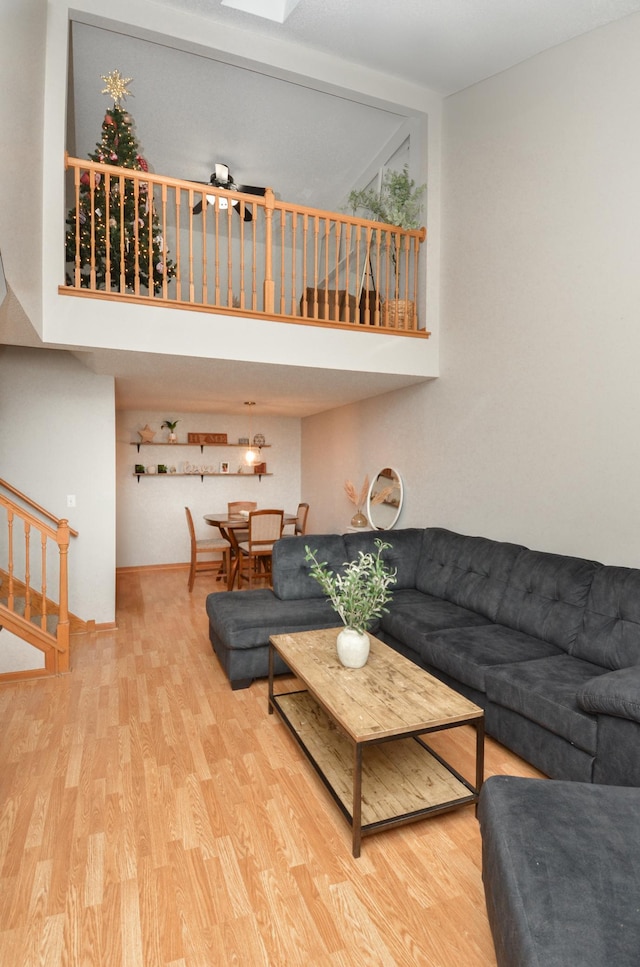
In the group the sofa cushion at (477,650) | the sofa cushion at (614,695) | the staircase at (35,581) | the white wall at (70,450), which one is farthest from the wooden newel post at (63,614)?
the sofa cushion at (614,695)

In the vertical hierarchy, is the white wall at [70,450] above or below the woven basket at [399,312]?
below

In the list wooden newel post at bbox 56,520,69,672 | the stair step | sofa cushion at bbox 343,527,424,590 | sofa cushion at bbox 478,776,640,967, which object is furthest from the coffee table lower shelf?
the stair step

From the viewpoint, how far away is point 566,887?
1.16 meters

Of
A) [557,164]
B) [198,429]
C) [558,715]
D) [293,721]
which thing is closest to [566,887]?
[558,715]

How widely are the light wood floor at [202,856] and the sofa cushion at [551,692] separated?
13.8 inches

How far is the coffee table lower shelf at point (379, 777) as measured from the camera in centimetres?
190

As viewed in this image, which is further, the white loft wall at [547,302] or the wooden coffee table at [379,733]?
the white loft wall at [547,302]

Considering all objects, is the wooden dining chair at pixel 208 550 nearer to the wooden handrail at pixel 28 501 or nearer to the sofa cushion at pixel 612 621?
the wooden handrail at pixel 28 501

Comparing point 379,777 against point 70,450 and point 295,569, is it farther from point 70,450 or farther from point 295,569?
point 70,450

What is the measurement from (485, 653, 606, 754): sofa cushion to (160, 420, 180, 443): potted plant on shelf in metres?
5.57

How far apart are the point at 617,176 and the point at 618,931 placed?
11.2ft

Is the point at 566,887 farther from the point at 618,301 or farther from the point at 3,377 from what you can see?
the point at 3,377

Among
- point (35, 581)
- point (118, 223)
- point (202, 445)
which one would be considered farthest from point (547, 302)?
point (202, 445)

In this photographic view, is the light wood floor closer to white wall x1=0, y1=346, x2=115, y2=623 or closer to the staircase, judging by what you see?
the staircase
